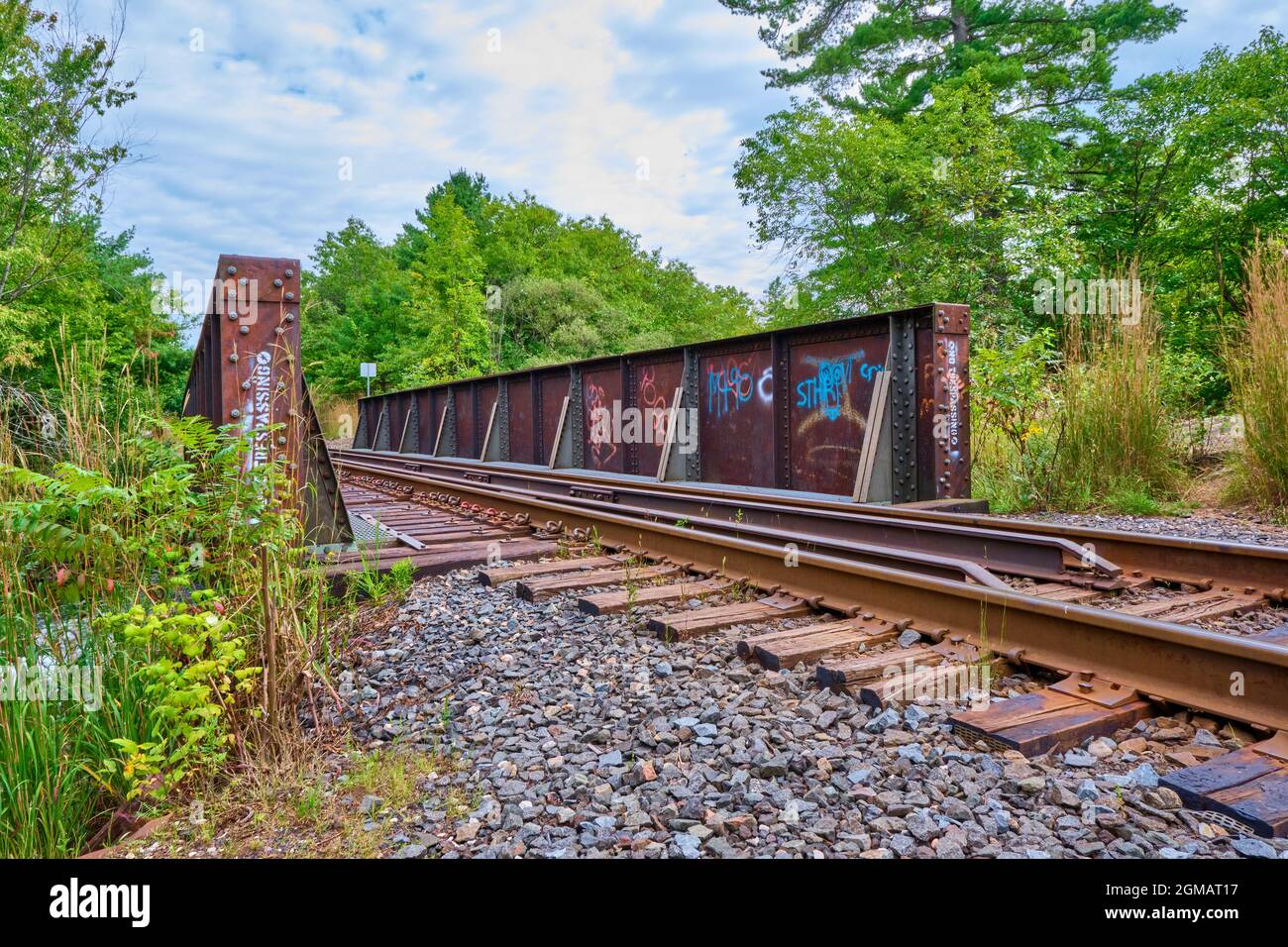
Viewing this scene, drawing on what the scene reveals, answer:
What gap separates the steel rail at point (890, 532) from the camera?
484 cm

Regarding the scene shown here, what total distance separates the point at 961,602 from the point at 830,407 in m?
5.30

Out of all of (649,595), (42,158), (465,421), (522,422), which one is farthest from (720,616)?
(42,158)

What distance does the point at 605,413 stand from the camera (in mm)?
12969

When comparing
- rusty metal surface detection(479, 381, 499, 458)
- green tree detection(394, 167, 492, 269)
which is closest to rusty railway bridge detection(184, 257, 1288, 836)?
rusty metal surface detection(479, 381, 499, 458)

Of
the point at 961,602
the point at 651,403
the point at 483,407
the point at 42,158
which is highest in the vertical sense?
the point at 42,158

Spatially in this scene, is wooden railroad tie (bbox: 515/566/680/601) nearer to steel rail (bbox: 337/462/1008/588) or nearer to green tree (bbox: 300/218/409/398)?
steel rail (bbox: 337/462/1008/588)

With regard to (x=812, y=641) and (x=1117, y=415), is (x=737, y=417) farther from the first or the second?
(x=812, y=641)

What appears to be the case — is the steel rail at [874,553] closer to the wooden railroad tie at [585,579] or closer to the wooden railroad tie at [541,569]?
the wooden railroad tie at [585,579]

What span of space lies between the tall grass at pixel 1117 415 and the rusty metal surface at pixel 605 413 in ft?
20.9

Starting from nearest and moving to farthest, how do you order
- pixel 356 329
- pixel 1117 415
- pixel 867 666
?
pixel 867 666 → pixel 1117 415 → pixel 356 329

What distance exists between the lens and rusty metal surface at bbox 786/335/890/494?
8.53 meters

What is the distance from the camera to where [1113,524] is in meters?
6.62
